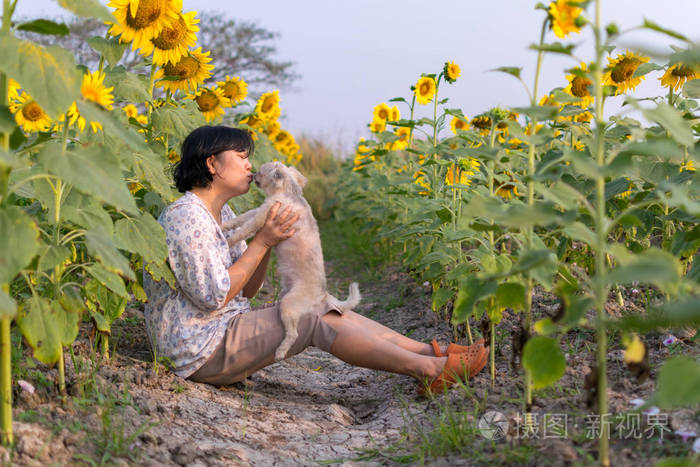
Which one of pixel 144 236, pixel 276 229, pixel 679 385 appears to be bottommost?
pixel 679 385

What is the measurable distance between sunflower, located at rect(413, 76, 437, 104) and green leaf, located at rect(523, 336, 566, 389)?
11.6ft

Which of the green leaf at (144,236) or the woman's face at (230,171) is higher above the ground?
the woman's face at (230,171)

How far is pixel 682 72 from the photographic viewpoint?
3381 mm

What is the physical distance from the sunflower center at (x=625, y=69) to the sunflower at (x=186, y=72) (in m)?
2.30

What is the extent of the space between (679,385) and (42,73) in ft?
5.44

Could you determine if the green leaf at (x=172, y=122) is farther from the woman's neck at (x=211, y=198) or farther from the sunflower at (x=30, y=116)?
the sunflower at (x=30, y=116)

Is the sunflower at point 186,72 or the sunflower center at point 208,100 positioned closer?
the sunflower at point 186,72

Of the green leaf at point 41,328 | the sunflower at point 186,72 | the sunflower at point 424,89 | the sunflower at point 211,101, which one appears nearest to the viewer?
the green leaf at point 41,328

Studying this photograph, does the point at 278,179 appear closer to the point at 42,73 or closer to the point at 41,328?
the point at 41,328

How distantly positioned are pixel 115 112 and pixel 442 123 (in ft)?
7.41

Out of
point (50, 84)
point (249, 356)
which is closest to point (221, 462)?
point (249, 356)

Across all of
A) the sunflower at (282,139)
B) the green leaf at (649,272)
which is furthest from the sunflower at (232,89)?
the green leaf at (649,272)

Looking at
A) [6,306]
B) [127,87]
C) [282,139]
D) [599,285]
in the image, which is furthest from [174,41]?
[282,139]

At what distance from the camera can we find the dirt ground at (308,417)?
1.96 metres
